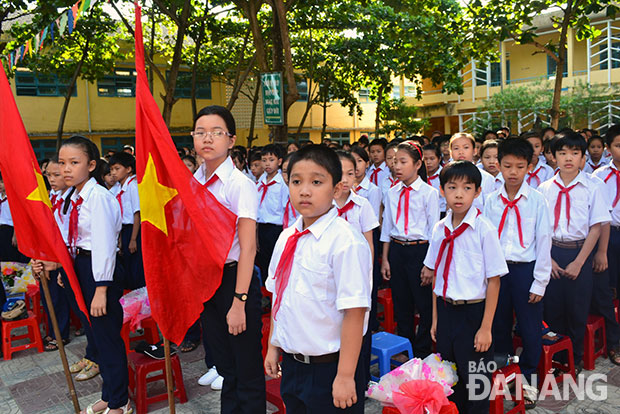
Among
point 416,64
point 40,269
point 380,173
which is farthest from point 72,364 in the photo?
point 416,64

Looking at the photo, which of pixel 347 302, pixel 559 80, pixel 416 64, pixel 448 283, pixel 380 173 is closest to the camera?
pixel 347 302

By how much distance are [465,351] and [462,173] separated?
40.5 inches

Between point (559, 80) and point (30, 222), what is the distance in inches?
309

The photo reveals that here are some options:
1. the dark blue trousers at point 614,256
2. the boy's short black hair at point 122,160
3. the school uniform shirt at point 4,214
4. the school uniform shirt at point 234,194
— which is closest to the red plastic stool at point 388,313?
the dark blue trousers at point 614,256

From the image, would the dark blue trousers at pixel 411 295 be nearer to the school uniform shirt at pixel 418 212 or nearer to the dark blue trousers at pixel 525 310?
the school uniform shirt at pixel 418 212

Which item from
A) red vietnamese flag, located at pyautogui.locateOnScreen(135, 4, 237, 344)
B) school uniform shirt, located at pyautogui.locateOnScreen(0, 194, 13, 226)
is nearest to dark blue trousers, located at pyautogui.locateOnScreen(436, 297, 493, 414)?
red vietnamese flag, located at pyautogui.locateOnScreen(135, 4, 237, 344)

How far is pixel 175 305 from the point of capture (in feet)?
9.02

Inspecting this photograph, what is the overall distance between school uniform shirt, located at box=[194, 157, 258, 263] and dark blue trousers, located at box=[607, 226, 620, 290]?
125 inches

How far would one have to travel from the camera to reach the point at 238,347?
276 centimetres

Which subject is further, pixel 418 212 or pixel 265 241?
pixel 265 241

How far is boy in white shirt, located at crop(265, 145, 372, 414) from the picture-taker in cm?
199

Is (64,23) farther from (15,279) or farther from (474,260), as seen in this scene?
(474,260)

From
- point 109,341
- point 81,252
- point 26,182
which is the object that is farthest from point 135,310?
point 26,182

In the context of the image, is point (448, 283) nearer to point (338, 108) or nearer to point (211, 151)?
point (211, 151)
